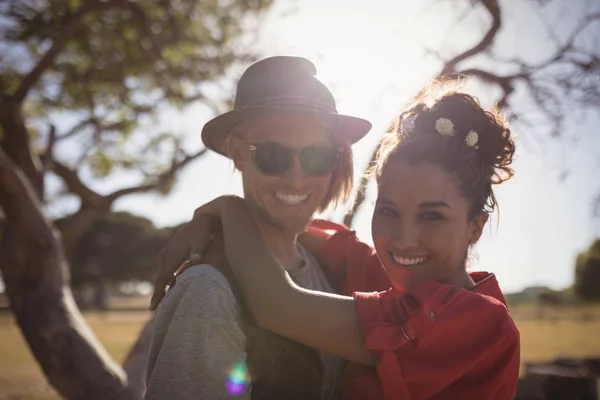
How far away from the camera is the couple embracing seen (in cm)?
210

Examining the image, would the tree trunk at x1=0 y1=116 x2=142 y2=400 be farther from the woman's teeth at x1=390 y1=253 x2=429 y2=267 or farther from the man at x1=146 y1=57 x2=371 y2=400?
the woman's teeth at x1=390 y1=253 x2=429 y2=267

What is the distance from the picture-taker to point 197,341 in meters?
2.04

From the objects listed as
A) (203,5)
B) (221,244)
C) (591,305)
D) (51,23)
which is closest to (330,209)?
(221,244)

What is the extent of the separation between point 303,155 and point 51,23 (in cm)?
720

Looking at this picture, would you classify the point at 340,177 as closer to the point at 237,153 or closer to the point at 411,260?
the point at 237,153

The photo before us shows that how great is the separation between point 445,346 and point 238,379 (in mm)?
723

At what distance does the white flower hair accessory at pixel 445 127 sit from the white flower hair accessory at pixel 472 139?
0.07 meters

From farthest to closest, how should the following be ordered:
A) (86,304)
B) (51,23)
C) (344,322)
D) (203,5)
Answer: (86,304) < (203,5) < (51,23) < (344,322)

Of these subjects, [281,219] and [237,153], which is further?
[237,153]

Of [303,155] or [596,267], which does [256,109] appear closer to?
[303,155]

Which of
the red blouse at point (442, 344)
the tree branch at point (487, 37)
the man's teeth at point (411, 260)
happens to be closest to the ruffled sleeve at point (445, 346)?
the red blouse at point (442, 344)

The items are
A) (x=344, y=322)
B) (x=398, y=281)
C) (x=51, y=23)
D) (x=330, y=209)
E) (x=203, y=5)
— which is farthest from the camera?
(x=203, y=5)

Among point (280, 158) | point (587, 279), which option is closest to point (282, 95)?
point (280, 158)

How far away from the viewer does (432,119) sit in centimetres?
247
